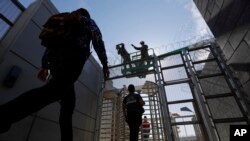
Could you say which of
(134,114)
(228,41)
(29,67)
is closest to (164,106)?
(134,114)

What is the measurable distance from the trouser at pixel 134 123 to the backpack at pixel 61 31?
86.2 inches

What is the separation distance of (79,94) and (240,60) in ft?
8.89

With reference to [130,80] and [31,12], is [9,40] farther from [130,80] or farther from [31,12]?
[130,80]

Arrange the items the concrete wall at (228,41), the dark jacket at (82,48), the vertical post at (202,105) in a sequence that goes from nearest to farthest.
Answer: the dark jacket at (82,48)
the concrete wall at (228,41)
the vertical post at (202,105)

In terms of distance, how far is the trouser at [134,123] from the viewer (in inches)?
115

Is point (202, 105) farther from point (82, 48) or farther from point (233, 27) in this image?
point (82, 48)

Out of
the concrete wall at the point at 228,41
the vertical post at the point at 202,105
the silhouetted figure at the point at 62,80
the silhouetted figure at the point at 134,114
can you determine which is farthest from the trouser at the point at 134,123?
the silhouetted figure at the point at 62,80

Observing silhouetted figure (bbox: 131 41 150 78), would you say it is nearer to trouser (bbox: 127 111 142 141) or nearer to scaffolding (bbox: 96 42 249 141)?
scaffolding (bbox: 96 42 249 141)

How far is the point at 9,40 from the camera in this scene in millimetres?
1820

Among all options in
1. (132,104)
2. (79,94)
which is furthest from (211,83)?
(79,94)

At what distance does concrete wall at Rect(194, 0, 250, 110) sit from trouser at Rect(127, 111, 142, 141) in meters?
1.84

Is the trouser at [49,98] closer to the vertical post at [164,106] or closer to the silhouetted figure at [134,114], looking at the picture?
the silhouetted figure at [134,114]

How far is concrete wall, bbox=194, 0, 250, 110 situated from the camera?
1783 millimetres

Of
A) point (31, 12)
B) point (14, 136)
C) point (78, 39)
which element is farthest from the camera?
point (31, 12)
